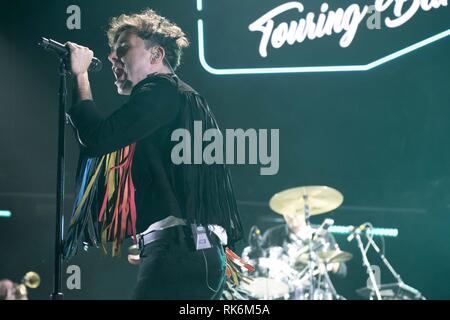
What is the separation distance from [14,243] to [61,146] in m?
0.58

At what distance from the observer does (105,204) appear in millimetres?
3197

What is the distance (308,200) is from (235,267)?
490 millimetres

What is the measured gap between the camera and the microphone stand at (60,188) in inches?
125

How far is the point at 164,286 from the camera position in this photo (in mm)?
2812

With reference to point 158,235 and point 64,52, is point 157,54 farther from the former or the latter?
point 158,235

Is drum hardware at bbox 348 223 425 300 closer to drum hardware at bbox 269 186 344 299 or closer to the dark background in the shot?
the dark background

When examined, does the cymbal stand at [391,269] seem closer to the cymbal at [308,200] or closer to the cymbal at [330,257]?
the cymbal at [330,257]

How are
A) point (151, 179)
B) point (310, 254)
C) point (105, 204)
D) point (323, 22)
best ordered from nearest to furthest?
1. point (151, 179)
2. point (105, 204)
3. point (310, 254)
4. point (323, 22)

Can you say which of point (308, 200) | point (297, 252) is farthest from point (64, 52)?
point (297, 252)

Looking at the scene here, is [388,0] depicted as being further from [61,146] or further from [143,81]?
[61,146]

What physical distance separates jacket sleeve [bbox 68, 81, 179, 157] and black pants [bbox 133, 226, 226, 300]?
1.73ft

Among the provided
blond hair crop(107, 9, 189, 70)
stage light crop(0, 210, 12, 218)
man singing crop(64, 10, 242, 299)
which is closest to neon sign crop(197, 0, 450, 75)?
blond hair crop(107, 9, 189, 70)
